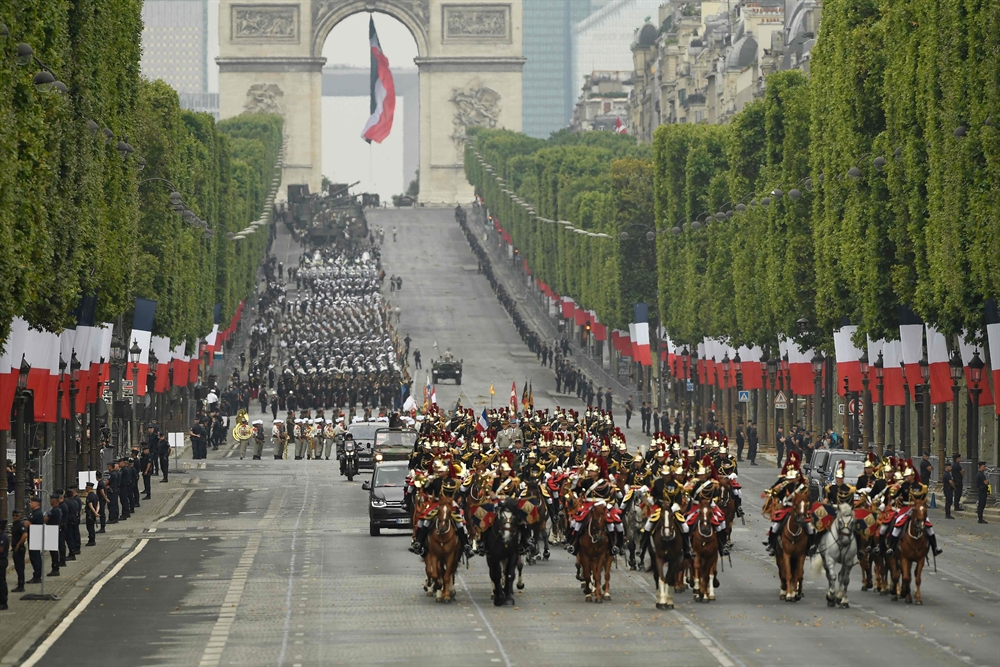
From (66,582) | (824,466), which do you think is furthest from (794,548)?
(824,466)

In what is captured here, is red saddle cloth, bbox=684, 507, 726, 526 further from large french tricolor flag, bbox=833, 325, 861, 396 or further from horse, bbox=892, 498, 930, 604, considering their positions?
large french tricolor flag, bbox=833, 325, 861, 396

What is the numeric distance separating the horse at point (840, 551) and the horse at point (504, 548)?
449 cm

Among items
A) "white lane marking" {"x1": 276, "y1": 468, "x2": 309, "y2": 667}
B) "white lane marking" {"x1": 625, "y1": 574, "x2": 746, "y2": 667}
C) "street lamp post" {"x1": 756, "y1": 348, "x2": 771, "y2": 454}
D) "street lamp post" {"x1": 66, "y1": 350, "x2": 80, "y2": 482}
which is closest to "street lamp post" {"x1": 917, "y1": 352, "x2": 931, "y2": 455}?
"white lane marking" {"x1": 276, "y1": 468, "x2": 309, "y2": 667}

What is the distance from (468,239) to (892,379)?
129201 mm

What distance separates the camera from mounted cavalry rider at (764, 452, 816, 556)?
114 feet

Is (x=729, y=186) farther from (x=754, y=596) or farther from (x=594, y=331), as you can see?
(x=754, y=596)

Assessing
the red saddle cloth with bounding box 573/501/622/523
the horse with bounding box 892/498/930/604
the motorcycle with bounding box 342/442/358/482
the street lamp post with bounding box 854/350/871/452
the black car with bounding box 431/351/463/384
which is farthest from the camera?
the black car with bounding box 431/351/463/384

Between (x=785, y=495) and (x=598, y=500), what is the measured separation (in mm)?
2860

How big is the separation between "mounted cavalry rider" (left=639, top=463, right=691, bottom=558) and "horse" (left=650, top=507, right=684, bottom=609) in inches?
2.4

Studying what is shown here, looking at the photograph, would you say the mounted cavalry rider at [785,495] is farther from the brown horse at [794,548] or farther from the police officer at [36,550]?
the police officer at [36,550]

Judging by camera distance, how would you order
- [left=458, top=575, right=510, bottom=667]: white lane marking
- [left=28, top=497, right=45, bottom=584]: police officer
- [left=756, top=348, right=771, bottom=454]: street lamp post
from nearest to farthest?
[left=458, top=575, right=510, bottom=667]: white lane marking < [left=28, top=497, right=45, bottom=584]: police officer < [left=756, top=348, right=771, bottom=454]: street lamp post

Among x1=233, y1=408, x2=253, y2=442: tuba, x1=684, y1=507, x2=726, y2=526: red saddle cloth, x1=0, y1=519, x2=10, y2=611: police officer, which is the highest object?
x1=233, y1=408, x2=253, y2=442: tuba

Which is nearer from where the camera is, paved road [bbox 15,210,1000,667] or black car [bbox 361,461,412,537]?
paved road [bbox 15,210,1000,667]

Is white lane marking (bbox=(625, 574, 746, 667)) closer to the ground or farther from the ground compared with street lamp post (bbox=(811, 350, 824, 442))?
closer to the ground
